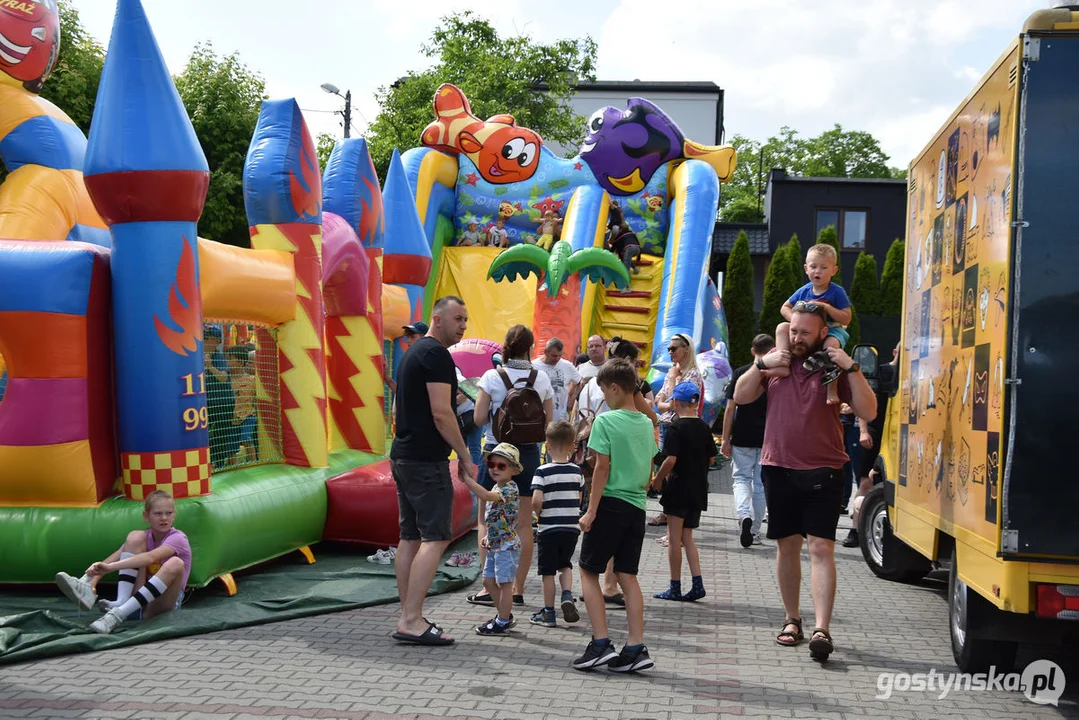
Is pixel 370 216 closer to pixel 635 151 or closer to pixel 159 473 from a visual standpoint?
pixel 159 473

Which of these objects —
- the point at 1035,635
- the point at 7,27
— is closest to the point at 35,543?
the point at 7,27

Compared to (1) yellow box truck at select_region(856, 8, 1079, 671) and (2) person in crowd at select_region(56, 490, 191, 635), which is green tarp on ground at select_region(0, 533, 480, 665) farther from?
(1) yellow box truck at select_region(856, 8, 1079, 671)

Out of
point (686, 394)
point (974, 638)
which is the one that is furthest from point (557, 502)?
point (974, 638)

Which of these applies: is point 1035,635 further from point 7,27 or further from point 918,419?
point 7,27

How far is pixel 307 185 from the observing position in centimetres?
862

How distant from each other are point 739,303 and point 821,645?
24357 mm

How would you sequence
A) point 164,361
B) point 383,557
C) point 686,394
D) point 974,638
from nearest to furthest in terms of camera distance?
1. point 974,638
2. point 164,361
3. point 686,394
4. point 383,557

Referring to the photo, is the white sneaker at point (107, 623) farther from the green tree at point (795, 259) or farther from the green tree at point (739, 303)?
the green tree at point (795, 259)

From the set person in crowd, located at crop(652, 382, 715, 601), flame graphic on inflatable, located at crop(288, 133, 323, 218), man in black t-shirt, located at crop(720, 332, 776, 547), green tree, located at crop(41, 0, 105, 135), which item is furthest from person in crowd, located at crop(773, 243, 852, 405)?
green tree, located at crop(41, 0, 105, 135)

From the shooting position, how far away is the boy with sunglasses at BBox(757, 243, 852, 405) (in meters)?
5.71

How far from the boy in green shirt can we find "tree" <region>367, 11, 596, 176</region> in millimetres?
27232

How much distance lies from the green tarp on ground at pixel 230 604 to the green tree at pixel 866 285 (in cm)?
2504

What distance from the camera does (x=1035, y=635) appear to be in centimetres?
482

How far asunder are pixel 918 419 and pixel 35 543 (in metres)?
5.49
